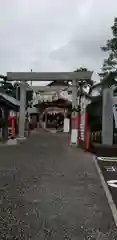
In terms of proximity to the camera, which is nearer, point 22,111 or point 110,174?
point 110,174

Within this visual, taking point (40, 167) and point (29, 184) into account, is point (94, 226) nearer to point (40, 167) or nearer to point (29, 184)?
point (29, 184)

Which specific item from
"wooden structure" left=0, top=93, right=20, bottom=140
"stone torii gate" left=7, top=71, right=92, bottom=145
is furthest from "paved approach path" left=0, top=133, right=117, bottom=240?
"stone torii gate" left=7, top=71, right=92, bottom=145

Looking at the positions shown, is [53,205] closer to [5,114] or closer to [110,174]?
[110,174]

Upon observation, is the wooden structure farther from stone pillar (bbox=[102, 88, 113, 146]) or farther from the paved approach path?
the paved approach path

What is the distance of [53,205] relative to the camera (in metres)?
6.41

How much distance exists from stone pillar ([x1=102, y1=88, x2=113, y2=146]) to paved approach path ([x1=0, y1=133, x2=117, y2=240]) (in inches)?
202

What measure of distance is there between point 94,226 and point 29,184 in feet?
10.8

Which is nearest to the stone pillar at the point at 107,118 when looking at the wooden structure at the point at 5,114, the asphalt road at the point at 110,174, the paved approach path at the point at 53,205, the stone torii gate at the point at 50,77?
the asphalt road at the point at 110,174

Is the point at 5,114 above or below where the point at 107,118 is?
above

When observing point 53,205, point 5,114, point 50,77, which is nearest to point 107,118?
point 5,114

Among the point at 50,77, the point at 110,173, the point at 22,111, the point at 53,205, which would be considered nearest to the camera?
the point at 53,205

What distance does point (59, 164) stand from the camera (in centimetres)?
1191

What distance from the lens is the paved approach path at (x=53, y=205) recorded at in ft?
16.1

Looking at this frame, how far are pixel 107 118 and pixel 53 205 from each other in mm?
10206
